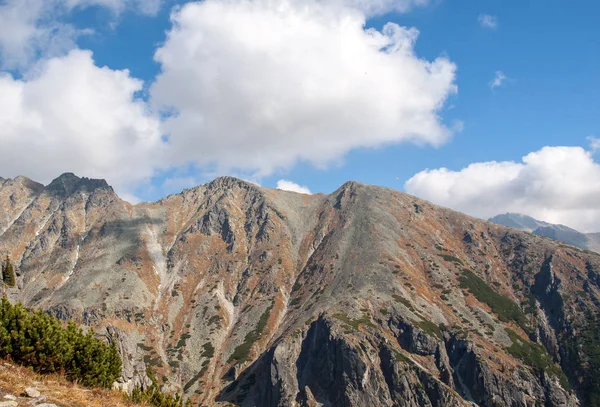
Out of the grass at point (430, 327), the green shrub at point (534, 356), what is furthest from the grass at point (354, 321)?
the green shrub at point (534, 356)

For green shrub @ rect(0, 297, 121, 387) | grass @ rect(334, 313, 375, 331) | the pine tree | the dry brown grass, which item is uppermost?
grass @ rect(334, 313, 375, 331)

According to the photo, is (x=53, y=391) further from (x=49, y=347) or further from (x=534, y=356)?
(x=534, y=356)

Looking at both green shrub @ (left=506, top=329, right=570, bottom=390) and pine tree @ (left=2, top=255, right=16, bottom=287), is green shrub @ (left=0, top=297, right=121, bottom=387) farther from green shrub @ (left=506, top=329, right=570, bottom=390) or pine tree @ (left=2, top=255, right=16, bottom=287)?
green shrub @ (left=506, top=329, right=570, bottom=390)

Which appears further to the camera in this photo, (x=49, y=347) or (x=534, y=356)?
(x=534, y=356)

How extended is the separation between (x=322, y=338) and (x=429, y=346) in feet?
147

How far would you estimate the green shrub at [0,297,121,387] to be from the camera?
93.6 ft

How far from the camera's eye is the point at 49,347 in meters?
30.4

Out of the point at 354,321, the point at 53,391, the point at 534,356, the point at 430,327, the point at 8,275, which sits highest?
the point at 430,327

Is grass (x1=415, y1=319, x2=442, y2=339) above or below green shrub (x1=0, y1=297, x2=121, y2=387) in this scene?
above

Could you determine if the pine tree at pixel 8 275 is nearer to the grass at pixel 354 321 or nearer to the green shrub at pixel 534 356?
the grass at pixel 354 321

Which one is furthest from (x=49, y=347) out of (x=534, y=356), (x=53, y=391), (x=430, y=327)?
(x=534, y=356)

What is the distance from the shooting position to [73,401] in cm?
2072

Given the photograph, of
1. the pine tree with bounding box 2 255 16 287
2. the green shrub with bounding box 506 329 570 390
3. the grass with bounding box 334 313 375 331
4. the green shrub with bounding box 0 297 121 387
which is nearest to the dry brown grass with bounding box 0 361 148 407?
the green shrub with bounding box 0 297 121 387

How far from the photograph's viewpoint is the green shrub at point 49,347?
28.5 metres
